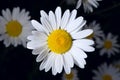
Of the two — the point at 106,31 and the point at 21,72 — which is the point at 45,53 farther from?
the point at 106,31

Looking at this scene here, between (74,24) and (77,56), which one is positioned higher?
(74,24)

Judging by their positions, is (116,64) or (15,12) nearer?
(15,12)

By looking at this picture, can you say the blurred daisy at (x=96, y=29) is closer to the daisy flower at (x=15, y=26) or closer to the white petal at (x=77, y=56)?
the daisy flower at (x=15, y=26)

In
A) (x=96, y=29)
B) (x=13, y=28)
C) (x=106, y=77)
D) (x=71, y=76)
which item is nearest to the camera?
(x=13, y=28)

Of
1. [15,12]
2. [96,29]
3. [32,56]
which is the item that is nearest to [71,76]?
[32,56]

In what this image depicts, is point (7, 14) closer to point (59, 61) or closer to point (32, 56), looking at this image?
point (32, 56)

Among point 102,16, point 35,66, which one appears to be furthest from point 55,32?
point 102,16
